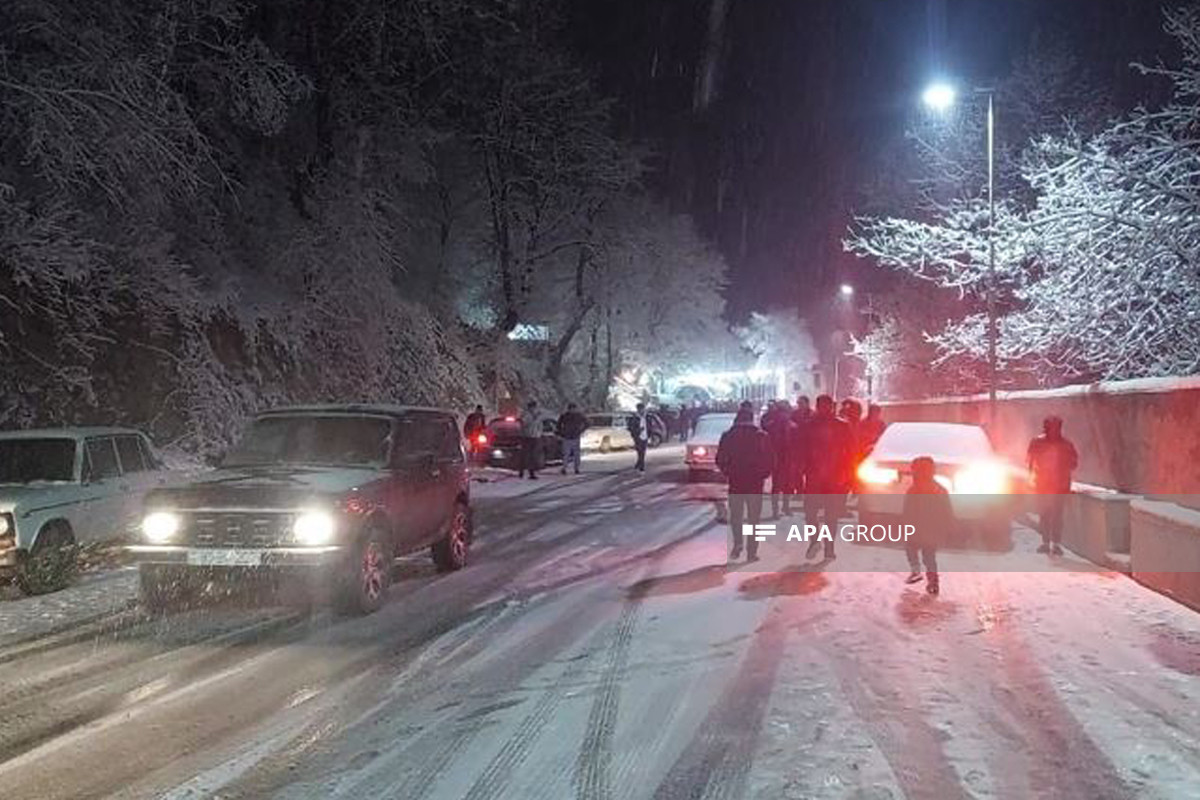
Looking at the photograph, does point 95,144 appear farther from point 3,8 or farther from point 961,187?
point 961,187

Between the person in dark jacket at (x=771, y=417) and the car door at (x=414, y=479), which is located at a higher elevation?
the person in dark jacket at (x=771, y=417)

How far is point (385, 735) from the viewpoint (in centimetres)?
604

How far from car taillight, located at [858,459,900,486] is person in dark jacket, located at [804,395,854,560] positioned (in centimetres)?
113

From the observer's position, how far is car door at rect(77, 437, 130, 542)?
11.5m

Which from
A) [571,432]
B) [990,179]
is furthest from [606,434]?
[990,179]

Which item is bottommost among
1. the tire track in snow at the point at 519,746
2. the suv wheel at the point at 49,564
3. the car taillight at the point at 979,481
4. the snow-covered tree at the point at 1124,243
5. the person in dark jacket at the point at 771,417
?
the tire track in snow at the point at 519,746

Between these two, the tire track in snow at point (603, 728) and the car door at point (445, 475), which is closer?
the tire track in snow at point (603, 728)

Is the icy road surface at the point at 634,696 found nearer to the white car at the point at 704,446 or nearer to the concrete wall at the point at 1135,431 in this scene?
the concrete wall at the point at 1135,431

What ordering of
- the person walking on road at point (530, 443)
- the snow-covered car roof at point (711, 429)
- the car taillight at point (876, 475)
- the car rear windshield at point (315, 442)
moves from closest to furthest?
the car rear windshield at point (315, 442) → the car taillight at point (876, 475) → the snow-covered car roof at point (711, 429) → the person walking on road at point (530, 443)

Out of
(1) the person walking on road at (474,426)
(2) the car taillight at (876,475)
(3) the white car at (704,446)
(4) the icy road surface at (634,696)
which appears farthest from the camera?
(1) the person walking on road at (474,426)

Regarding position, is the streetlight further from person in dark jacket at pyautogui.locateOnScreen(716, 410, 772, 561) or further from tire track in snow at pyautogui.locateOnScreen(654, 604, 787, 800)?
tire track in snow at pyautogui.locateOnScreen(654, 604, 787, 800)

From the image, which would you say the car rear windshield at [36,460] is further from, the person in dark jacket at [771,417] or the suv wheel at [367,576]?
the person in dark jacket at [771,417]

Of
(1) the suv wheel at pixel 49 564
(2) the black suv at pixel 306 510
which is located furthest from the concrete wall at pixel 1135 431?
(1) the suv wheel at pixel 49 564

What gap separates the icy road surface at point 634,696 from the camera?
17.5 ft
